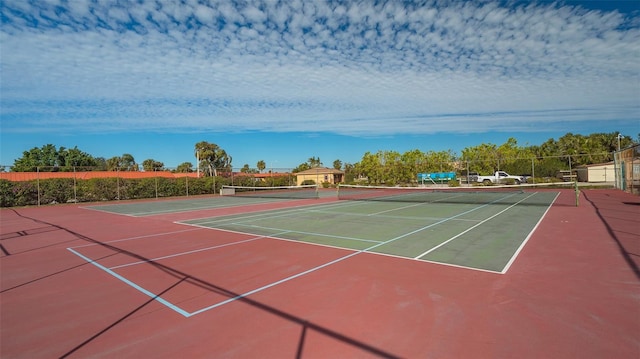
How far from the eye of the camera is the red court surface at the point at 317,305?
13.3 feet

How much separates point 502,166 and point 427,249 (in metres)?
46.7

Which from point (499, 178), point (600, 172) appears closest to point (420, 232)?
point (499, 178)

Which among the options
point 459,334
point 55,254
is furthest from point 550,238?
point 55,254

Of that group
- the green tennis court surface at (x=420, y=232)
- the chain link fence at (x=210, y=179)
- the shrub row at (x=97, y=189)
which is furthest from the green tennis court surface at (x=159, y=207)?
the green tennis court surface at (x=420, y=232)

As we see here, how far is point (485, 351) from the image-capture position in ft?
12.6

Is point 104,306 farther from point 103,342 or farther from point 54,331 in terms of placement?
point 103,342

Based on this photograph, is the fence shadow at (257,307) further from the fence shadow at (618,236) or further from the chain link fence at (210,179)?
the chain link fence at (210,179)

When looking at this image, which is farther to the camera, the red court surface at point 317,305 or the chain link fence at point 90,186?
the chain link fence at point 90,186

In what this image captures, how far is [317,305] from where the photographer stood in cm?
525

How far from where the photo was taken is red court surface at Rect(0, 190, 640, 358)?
4.04 m

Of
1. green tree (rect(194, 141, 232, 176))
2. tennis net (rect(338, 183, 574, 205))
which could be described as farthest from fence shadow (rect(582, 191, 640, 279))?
green tree (rect(194, 141, 232, 176))

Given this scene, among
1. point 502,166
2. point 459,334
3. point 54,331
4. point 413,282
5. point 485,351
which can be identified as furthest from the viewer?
point 502,166

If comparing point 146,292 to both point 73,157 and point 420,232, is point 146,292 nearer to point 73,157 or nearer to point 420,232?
point 420,232

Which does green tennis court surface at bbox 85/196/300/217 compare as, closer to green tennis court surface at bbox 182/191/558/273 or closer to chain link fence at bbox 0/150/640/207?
chain link fence at bbox 0/150/640/207
